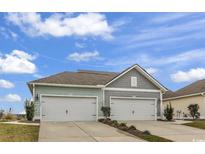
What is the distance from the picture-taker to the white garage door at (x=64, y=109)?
22.2m

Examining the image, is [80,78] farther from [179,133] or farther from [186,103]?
[186,103]

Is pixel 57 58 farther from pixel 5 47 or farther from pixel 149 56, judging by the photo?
pixel 149 56

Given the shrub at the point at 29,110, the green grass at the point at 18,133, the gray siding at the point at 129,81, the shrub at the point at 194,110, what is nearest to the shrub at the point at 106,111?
the gray siding at the point at 129,81

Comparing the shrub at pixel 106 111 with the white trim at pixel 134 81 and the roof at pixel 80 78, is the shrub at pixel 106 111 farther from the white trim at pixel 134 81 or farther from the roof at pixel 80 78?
the white trim at pixel 134 81

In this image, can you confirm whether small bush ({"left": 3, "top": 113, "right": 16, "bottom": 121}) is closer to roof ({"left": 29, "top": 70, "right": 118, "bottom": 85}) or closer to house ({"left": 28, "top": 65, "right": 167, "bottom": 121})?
house ({"left": 28, "top": 65, "right": 167, "bottom": 121})

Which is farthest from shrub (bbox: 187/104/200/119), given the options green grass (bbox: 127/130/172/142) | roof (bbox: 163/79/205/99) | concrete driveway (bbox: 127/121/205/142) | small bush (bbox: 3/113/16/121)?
small bush (bbox: 3/113/16/121)

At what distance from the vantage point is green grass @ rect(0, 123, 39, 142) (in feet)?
48.3

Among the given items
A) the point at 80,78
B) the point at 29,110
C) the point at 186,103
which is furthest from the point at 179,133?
the point at 186,103

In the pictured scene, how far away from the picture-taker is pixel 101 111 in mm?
23953

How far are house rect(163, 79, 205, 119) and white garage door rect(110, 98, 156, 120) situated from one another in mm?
3622

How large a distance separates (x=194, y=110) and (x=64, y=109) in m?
9.43

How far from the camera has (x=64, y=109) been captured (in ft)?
73.3
